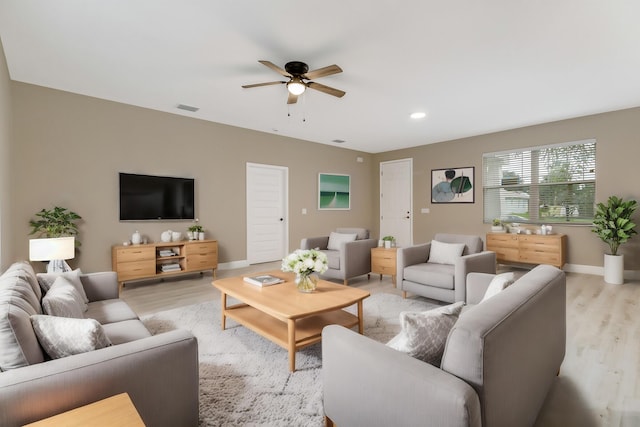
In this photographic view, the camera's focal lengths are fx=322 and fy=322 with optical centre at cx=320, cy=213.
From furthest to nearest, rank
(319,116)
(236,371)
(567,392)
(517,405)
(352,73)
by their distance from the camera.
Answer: (319,116) → (352,73) → (236,371) → (567,392) → (517,405)

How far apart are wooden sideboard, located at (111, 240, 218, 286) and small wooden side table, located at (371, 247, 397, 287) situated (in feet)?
8.35

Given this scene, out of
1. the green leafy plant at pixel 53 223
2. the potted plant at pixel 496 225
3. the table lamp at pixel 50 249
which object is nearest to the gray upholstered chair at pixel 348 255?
the potted plant at pixel 496 225

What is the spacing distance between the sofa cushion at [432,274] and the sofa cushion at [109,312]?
2.85 metres

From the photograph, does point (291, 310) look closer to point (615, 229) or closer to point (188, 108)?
point (188, 108)

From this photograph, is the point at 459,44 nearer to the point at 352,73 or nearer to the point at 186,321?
the point at 352,73

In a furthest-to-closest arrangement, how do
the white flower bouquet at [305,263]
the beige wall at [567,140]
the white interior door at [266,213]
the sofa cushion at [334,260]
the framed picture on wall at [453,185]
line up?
the framed picture on wall at [453,185] < the white interior door at [266,213] < the beige wall at [567,140] < the sofa cushion at [334,260] < the white flower bouquet at [305,263]

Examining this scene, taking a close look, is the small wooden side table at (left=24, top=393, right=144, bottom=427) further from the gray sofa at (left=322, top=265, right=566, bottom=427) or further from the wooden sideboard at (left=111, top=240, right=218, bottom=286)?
the wooden sideboard at (left=111, top=240, right=218, bottom=286)

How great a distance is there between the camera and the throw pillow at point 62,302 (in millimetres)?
1801

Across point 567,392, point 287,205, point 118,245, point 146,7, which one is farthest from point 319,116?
point 567,392

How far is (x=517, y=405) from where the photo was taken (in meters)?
1.32

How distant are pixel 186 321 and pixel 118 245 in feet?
7.34

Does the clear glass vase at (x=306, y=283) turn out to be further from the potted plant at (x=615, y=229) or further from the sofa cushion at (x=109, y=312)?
the potted plant at (x=615, y=229)

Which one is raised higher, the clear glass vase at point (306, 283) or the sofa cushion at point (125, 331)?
Answer: the clear glass vase at point (306, 283)

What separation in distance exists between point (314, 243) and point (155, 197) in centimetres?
259
